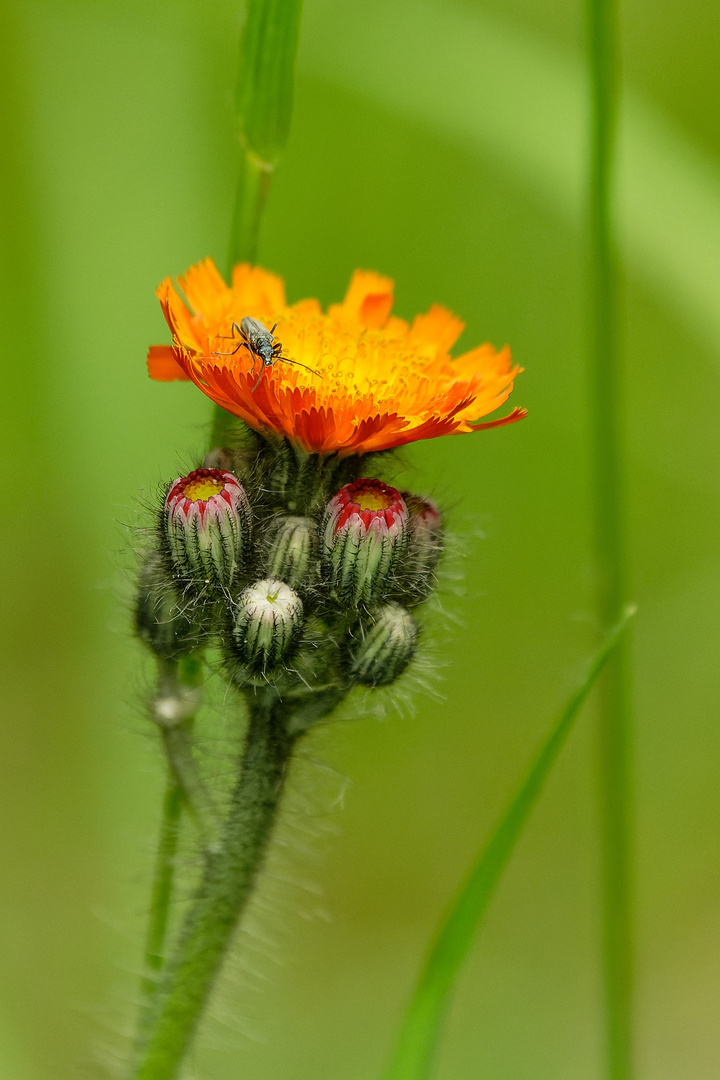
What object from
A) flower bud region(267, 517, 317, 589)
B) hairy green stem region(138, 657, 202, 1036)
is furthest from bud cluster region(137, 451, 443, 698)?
hairy green stem region(138, 657, 202, 1036)

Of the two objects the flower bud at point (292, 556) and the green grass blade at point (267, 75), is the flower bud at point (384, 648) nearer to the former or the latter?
the flower bud at point (292, 556)

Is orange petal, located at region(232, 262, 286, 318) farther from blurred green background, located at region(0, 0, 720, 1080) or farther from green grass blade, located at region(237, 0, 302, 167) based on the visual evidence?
blurred green background, located at region(0, 0, 720, 1080)

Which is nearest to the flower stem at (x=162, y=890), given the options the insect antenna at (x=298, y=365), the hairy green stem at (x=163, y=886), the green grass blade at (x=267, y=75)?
the hairy green stem at (x=163, y=886)

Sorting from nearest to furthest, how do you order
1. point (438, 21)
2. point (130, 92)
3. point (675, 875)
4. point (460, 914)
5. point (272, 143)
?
point (460, 914), point (272, 143), point (438, 21), point (130, 92), point (675, 875)

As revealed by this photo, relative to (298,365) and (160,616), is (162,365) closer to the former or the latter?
(298,365)

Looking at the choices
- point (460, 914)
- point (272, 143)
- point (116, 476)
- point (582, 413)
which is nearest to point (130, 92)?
point (116, 476)

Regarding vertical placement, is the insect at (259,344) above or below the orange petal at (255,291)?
below

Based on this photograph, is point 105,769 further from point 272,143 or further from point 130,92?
point 130,92
